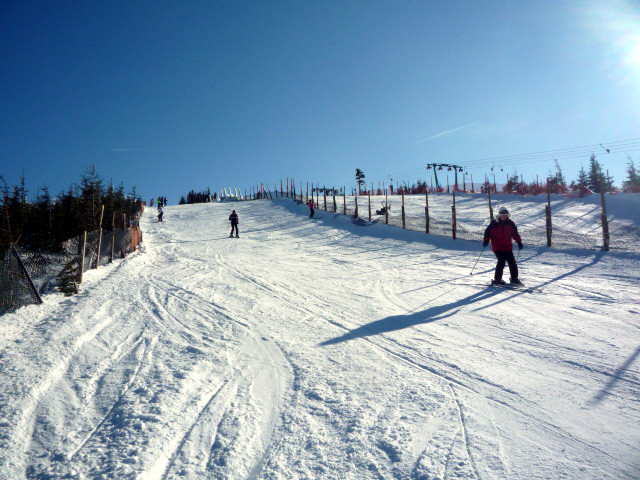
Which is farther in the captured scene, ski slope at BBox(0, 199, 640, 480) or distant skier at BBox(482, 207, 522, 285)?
distant skier at BBox(482, 207, 522, 285)

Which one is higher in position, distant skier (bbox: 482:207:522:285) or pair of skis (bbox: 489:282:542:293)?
distant skier (bbox: 482:207:522:285)

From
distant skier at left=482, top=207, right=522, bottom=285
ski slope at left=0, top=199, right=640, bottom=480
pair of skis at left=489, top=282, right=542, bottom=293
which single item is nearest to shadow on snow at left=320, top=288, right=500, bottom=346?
ski slope at left=0, top=199, right=640, bottom=480

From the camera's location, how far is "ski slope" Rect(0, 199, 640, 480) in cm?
257

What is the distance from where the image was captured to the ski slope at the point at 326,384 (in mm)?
2572

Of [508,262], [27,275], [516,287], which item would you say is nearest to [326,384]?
[516,287]

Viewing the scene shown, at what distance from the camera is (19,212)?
1595 centimetres

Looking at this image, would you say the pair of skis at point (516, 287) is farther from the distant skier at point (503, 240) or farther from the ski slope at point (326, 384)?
the ski slope at point (326, 384)

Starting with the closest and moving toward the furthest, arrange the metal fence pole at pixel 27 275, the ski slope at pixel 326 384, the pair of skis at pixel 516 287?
the ski slope at pixel 326 384, the metal fence pole at pixel 27 275, the pair of skis at pixel 516 287

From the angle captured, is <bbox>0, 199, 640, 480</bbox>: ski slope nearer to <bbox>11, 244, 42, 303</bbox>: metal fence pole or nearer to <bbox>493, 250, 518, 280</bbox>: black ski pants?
<bbox>11, 244, 42, 303</bbox>: metal fence pole

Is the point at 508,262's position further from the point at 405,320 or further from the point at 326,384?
the point at 326,384

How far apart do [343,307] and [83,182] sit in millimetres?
18644

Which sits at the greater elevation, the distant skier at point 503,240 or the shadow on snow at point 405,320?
the distant skier at point 503,240

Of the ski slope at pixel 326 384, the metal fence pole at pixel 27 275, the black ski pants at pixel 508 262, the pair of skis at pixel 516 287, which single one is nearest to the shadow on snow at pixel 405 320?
the ski slope at pixel 326 384

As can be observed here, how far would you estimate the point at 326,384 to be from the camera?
12.1 ft
